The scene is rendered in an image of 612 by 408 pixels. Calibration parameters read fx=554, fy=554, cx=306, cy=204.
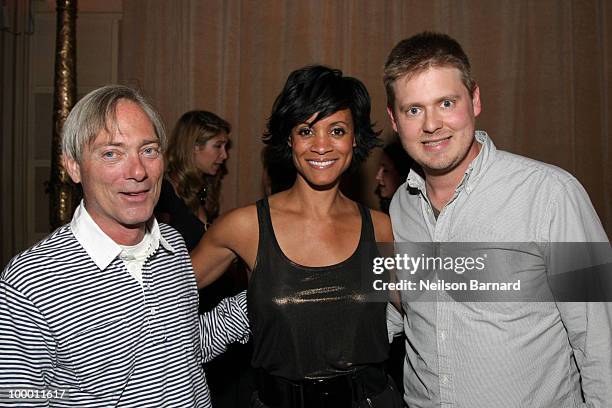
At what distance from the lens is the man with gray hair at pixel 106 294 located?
1.19m

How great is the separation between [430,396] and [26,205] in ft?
12.5

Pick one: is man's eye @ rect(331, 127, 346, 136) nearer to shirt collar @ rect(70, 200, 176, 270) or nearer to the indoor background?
shirt collar @ rect(70, 200, 176, 270)

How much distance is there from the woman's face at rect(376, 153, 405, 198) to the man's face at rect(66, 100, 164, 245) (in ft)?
8.08

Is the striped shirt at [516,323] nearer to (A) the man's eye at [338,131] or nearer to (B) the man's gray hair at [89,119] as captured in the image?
(A) the man's eye at [338,131]

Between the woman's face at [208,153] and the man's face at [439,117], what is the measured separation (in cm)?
205

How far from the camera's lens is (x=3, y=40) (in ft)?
13.2

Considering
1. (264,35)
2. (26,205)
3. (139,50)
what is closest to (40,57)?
(139,50)

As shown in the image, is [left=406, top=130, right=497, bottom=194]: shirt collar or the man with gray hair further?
[left=406, top=130, right=497, bottom=194]: shirt collar

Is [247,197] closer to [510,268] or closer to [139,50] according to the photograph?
[139,50]

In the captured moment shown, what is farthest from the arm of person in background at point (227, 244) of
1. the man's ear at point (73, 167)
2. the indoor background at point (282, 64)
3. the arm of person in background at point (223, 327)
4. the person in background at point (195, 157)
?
the indoor background at point (282, 64)

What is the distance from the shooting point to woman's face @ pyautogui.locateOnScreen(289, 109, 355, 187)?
1939 millimetres

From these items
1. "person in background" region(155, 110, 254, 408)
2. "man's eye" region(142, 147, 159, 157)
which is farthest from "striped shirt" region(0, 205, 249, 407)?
"person in background" region(155, 110, 254, 408)

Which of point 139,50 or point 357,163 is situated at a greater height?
point 139,50

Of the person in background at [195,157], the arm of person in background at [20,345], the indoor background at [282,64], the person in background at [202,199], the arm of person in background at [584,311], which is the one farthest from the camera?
the indoor background at [282,64]
